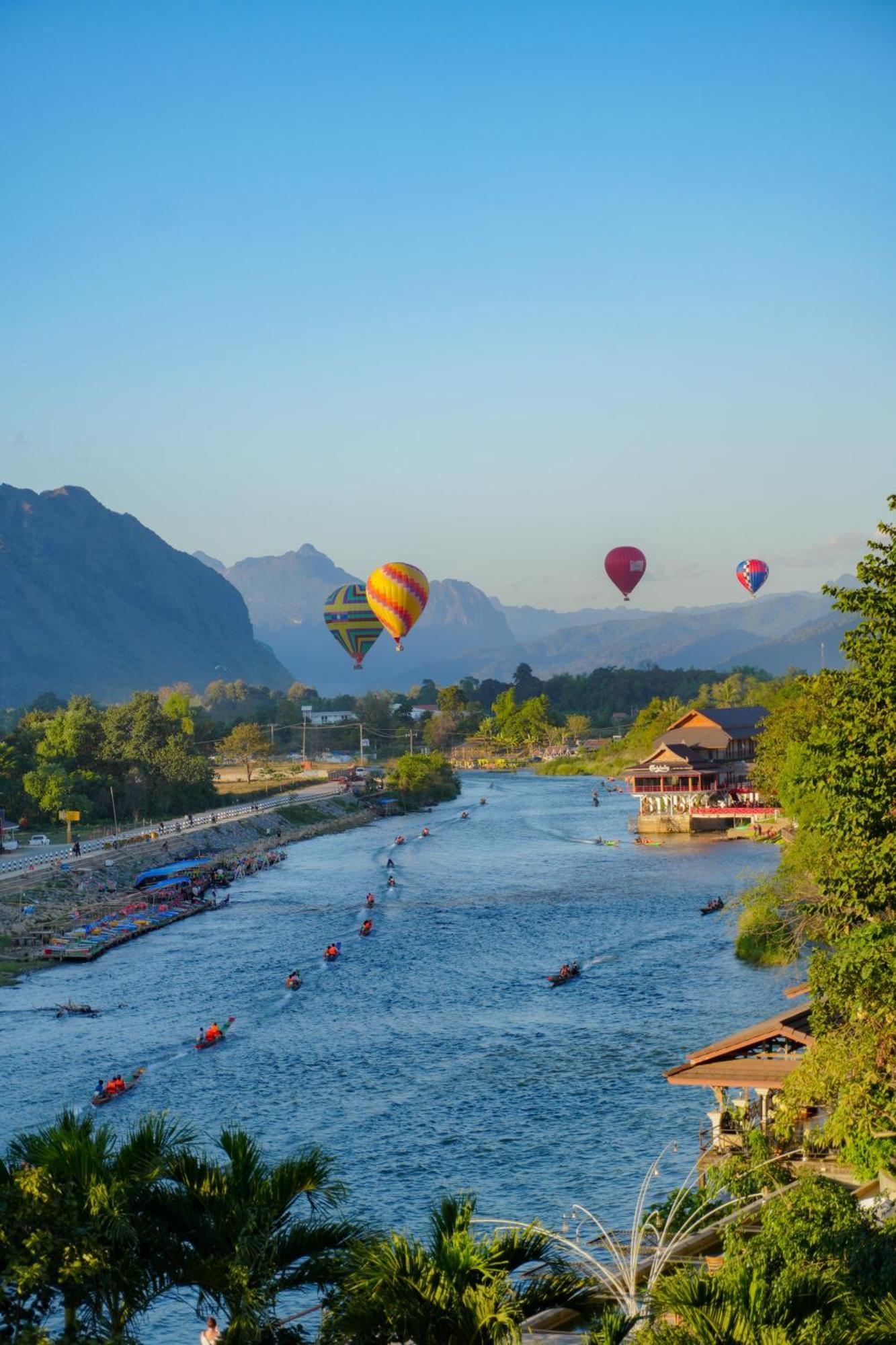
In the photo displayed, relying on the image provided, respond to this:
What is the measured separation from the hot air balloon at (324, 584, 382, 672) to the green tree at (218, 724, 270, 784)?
92.7ft

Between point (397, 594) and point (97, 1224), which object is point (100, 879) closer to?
point (397, 594)

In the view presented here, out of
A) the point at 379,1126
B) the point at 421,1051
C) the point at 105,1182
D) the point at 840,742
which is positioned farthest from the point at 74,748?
the point at 105,1182

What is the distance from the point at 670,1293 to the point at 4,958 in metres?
54.3

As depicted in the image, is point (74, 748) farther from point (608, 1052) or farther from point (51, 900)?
point (608, 1052)

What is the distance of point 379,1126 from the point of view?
120ft

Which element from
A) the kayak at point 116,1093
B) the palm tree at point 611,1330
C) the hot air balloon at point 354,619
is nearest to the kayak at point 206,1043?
the kayak at point 116,1093

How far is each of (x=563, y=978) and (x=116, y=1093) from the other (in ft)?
65.5

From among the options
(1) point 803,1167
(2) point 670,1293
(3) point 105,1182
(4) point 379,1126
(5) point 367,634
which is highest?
(5) point 367,634

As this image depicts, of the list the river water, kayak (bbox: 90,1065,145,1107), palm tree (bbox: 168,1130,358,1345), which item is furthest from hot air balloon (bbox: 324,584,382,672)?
palm tree (bbox: 168,1130,358,1345)

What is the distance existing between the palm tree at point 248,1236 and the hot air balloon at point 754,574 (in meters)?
131

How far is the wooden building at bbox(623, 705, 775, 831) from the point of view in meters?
103

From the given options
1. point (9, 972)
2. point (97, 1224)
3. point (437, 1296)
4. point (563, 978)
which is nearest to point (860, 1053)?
point (437, 1296)

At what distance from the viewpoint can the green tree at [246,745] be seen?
14762cm

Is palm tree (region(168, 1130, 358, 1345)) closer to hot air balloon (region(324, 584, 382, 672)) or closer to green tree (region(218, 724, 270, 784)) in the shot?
hot air balloon (region(324, 584, 382, 672))
